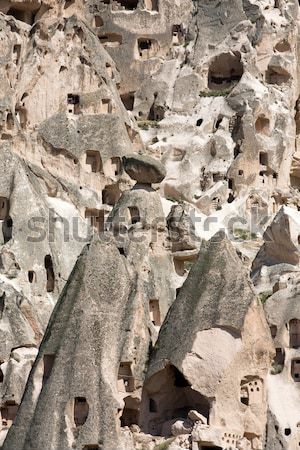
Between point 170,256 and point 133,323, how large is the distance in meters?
10.8

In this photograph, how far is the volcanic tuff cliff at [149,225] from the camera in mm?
39781

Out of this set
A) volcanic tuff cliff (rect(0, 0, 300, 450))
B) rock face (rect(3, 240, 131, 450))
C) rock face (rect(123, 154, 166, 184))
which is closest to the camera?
rock face (rect(3, 240, 131, 450))

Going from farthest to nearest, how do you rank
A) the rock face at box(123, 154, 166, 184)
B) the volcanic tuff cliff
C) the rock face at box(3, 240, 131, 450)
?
the rock face at box(123, 154, 166, 184) < the volcanic tuff cliff < the rock face at box(3, 240, 131, 450)

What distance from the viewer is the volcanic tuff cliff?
39781mm

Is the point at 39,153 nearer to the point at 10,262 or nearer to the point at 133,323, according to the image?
the point at 10,262

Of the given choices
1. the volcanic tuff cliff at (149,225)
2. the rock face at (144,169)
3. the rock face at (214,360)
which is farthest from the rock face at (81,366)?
the rock face at (144,169)

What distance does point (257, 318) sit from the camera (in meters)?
40.6

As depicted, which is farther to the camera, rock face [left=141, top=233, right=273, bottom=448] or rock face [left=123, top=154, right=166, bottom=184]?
rock face [left=123, top=154, right=166, bottom=184]

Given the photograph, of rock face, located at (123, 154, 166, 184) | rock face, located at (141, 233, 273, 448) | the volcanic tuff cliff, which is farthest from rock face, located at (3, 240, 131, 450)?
rock face, located at (123, 154, 166, 184)

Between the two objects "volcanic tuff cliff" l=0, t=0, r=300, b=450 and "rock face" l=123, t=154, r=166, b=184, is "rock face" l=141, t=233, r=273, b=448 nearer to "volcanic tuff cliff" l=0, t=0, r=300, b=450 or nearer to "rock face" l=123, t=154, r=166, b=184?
"volcanic tuff cliff" l=0, t=0, r=300, b=450

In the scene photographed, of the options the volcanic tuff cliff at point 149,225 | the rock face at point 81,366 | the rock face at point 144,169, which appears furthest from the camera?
the rock face at point 144,169

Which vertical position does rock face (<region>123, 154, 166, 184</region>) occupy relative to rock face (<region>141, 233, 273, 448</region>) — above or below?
above

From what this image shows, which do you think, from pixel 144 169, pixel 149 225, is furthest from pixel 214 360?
pixel 144 169

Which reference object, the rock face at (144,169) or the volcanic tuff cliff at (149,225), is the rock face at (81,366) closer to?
the volcanic tuff cliff at (149,225)
